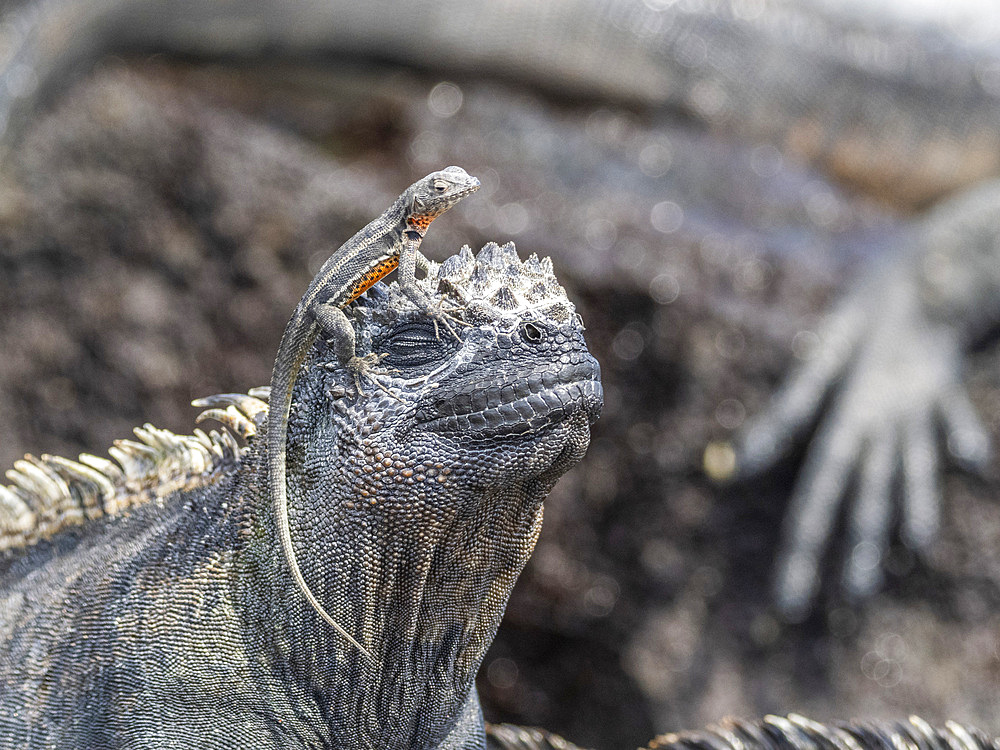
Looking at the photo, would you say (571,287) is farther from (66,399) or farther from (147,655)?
(147,655)

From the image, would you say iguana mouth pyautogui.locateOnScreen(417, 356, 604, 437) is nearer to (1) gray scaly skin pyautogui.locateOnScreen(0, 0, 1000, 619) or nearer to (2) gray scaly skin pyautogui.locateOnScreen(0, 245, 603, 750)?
(2) gray scaly skin pyautogui.locateOnScreen(0, 245, 603, 750)

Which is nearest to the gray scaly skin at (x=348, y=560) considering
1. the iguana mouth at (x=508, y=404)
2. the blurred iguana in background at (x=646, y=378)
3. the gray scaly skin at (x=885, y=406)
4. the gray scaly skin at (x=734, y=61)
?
the iguana mouth at (x=508, y=404)

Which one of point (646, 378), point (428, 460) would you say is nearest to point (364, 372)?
point (428, 460)

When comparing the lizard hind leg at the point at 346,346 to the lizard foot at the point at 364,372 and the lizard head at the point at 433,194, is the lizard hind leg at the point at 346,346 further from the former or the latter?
the lizard head at the point at 433,194

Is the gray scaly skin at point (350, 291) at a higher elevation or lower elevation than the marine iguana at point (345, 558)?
higher

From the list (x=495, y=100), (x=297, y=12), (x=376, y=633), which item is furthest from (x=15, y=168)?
(x=376, y=633)

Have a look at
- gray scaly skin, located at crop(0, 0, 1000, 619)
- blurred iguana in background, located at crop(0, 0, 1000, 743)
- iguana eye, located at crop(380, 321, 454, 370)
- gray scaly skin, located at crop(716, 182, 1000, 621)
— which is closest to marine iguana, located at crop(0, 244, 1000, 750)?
iguana eye, located at crop(380, 321, 454, 370)

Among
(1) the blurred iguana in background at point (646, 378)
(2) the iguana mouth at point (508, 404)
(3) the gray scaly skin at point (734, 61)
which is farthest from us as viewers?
(3) the gray scaly skin at point (734, 61)

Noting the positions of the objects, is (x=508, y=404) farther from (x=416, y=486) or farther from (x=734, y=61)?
(x=734, y=61)
